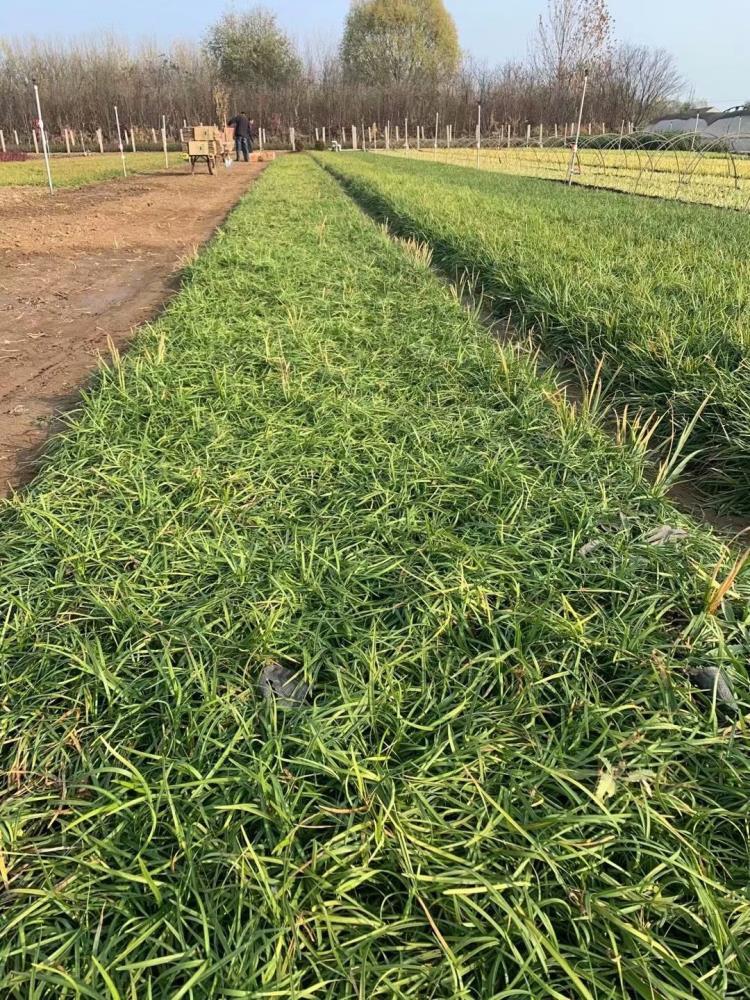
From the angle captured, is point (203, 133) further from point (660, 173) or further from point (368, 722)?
point (368, 722)

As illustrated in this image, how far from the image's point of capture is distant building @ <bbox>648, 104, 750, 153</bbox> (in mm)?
15324

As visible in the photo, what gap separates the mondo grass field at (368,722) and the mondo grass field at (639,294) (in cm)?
74

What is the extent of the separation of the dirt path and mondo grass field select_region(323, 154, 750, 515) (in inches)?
120

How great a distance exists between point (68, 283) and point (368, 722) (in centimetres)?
634

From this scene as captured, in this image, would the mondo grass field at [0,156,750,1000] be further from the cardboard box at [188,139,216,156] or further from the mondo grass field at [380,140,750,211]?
the cardboard box at [188,139,216,156]

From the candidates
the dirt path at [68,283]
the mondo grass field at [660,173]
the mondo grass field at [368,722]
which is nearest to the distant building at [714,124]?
the mondo grass field at [660,173]

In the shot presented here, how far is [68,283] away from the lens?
6312mm

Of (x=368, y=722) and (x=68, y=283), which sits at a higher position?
(x=68, y=283)

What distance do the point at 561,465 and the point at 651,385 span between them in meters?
1.32

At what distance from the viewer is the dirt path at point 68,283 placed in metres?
3.54

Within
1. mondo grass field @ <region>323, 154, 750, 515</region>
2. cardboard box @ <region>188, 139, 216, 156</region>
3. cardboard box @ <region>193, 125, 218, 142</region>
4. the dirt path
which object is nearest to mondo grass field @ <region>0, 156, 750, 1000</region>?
mondo grass field @ <region>323, 154, 750, 515</region>

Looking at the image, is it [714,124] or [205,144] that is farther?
[714,124]

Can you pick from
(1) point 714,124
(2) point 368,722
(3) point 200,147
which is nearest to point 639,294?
(2) point 368,722

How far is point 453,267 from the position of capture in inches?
259
